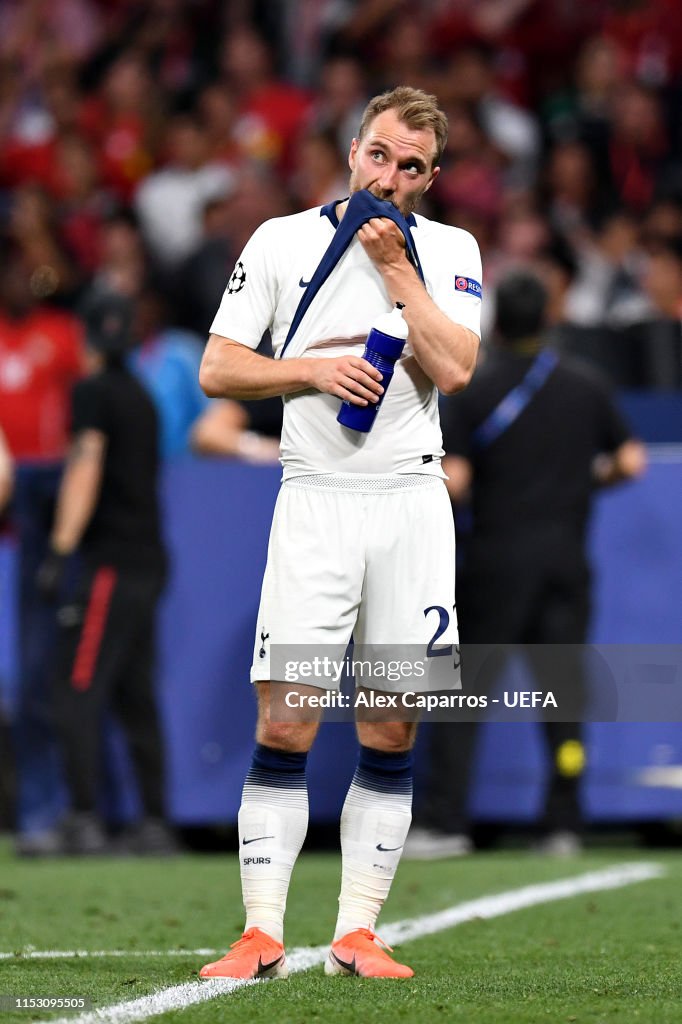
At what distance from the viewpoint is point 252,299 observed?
4.52 m

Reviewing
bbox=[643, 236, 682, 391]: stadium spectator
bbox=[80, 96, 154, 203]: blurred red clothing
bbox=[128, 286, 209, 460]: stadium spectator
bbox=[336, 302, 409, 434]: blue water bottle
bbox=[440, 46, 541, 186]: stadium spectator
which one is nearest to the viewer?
bbox=[336, 302, 409, 434]: blue water bottle

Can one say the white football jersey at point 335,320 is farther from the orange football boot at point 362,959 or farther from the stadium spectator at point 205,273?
the stadium spectator at point 205,273

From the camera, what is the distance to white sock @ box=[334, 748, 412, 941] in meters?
4.55

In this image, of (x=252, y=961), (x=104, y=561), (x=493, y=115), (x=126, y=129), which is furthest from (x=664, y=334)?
(x=126, y=129)

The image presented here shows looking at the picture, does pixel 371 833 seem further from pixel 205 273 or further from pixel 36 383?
pixel 205 273

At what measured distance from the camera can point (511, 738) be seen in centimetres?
838

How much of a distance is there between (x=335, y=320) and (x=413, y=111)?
0.53m

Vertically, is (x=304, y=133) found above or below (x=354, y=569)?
above

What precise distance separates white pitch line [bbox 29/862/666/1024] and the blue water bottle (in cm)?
133

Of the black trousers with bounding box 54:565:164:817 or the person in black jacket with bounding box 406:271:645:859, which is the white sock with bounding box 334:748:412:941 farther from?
the black trousers with bounding box 54:565:164:817

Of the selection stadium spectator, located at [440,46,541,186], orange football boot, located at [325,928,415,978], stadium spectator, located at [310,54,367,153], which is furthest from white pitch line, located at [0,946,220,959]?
stadium spectator, located at [440,46,541,186]

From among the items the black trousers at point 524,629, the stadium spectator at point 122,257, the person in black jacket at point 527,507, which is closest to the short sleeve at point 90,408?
the person in black jacket at point 527,507

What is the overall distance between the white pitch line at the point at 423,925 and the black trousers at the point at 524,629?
0.57 metres

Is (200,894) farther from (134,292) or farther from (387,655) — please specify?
(134,292)
